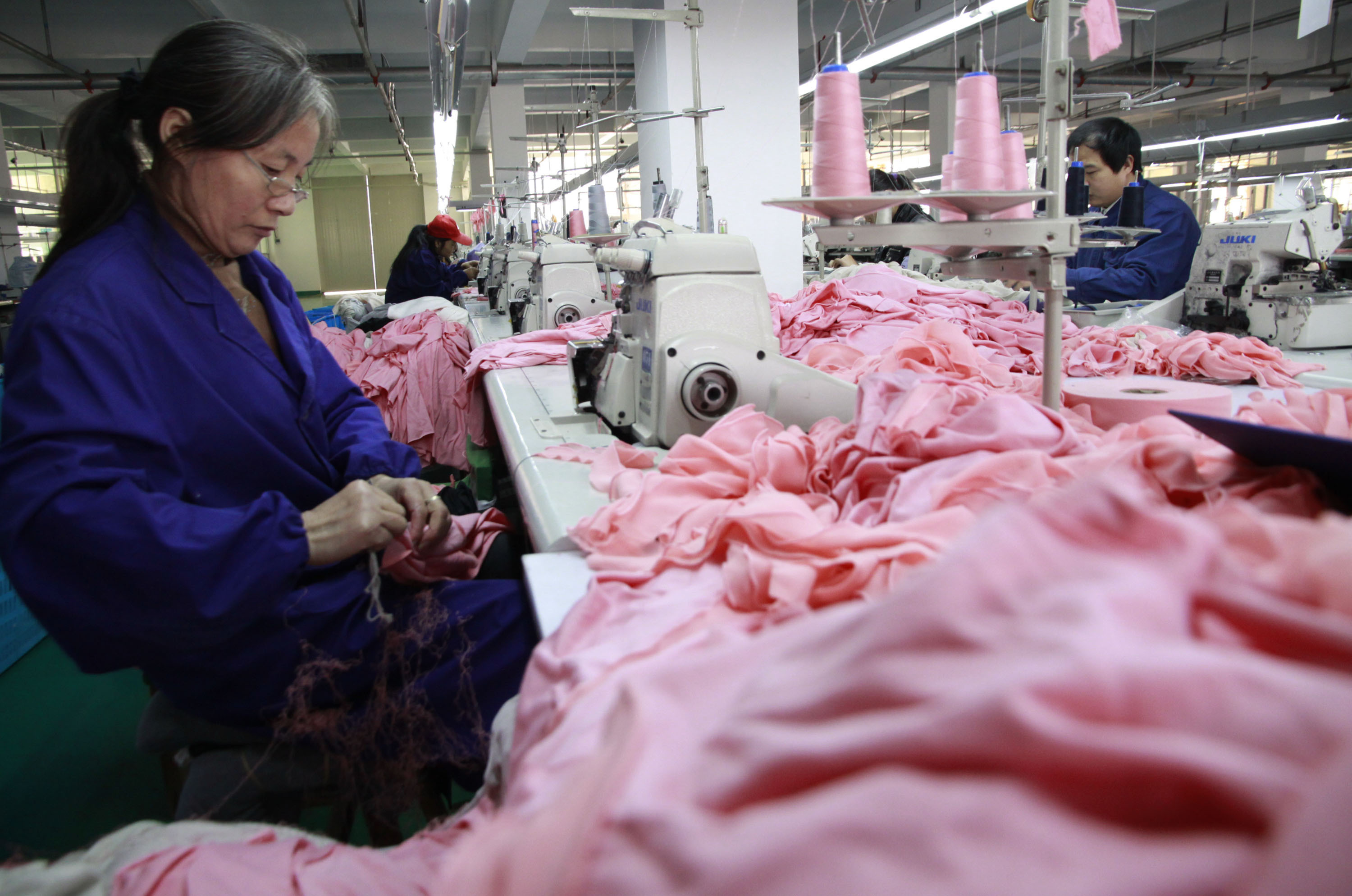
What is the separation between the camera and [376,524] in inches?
55.9

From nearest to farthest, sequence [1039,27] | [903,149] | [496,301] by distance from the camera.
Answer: [496,301] < [1039,27] < [903,149]

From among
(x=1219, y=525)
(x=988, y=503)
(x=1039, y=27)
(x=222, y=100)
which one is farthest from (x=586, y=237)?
(x=1039, y=27)

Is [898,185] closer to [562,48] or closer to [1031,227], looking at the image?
[1031,227]

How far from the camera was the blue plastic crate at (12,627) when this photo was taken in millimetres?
3082

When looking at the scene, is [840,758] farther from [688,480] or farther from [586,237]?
[586,237]

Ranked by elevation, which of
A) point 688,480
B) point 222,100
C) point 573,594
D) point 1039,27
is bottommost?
point 573,594

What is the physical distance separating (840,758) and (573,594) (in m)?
0.76

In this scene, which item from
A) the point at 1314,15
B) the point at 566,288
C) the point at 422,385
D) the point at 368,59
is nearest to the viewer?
the point at 1314,15

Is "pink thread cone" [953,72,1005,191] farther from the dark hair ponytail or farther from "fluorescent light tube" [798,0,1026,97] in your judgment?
the dark hair ponytail

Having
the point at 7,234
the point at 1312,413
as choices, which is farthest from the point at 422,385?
the point at 7,234

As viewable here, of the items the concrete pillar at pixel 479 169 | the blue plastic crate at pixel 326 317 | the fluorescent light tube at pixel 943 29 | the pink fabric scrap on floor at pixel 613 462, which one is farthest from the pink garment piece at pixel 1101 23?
the concrete pillar at pixel 479 169

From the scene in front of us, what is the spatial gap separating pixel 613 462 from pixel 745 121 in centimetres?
536

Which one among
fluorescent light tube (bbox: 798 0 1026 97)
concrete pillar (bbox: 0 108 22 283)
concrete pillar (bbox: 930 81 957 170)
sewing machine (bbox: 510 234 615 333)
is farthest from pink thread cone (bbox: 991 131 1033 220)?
concrete pillar (bbox: 0 108 22 283)

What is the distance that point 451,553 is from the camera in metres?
1.70
